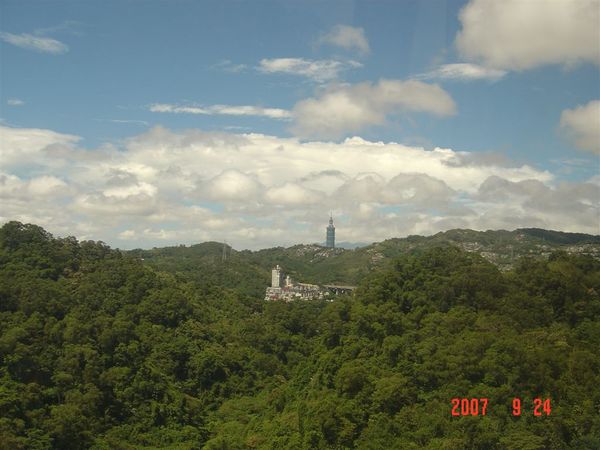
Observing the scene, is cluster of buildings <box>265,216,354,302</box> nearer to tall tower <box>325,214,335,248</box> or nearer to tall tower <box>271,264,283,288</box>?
tall tower <box>271,264,283,288</box>

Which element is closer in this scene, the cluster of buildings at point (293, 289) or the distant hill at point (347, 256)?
the cluster of buildings at point (293, 289)

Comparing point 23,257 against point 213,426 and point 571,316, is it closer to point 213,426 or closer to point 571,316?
point 213,426

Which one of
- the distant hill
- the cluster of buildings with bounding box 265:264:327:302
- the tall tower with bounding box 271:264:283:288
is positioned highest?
the distant hill
